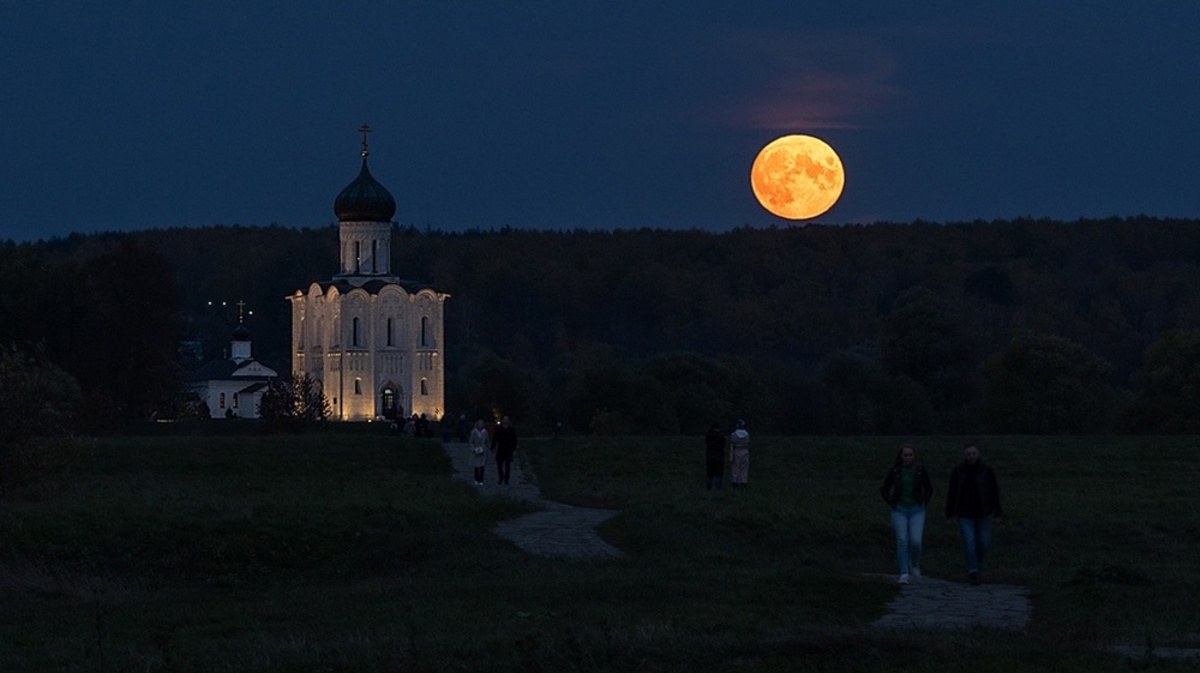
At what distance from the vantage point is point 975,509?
25.3 meters

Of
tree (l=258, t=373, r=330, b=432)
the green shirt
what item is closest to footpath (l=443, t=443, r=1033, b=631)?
the green shirt

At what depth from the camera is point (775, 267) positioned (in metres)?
189

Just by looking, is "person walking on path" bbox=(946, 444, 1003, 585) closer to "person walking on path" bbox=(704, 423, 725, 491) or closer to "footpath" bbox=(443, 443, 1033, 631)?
"footpath" bbox=(443, 443, 1033, 631)

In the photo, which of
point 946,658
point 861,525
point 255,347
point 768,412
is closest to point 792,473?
point 861,525

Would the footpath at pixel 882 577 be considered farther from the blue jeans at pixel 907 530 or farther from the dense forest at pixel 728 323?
the dense forest at pixel 728 323

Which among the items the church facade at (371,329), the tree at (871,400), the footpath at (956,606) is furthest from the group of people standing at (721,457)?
the church facade at (371,329)

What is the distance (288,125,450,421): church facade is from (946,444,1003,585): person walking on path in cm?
7968

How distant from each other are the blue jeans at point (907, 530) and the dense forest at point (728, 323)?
49.6m

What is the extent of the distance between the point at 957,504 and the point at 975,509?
24 cm

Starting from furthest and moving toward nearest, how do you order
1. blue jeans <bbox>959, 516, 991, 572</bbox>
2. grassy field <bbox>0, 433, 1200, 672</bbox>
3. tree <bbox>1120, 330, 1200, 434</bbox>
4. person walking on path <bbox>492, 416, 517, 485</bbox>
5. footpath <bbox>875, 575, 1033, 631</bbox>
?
tree <bbox>1120, 330, 1200, 434</bbox>
person walking on path <bbox>492, 416, 517, 485</bbox>
blue jeans <bbox>959, 516, 991, 572</bbox>
footpath <bbox>875, 575, 1033, 631</bbox>
grassy field <bbox>0, 433, 1200, 672</bbox>

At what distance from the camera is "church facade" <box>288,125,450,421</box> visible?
10512 centimetres

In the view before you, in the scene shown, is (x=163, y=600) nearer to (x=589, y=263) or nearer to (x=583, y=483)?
(x=583, y=483)

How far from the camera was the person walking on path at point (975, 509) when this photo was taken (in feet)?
83.0

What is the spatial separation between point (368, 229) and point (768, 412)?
815 inches
